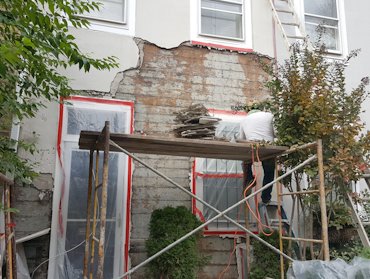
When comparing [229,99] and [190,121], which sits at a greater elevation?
[229,99]

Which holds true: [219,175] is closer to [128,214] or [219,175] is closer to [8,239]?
[128,214]

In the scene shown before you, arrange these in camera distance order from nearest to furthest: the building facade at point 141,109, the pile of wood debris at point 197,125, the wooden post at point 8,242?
the wooden post at point 8,242 < the pile of wood debris at point 197,125 < the building facade at point 141,109

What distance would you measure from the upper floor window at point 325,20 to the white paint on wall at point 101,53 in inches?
147

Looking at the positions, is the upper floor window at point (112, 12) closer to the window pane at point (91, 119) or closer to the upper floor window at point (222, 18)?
the upper floor window at point (222, 18)

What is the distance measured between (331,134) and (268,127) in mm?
807

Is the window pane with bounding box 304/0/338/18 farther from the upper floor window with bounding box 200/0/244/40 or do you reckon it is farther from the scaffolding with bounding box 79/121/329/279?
the scaffolding with bounding box 79/121/329/279

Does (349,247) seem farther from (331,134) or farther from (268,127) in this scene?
(268,127)

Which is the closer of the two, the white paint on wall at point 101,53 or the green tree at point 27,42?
the green tree at point 27,42

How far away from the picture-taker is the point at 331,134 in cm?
511

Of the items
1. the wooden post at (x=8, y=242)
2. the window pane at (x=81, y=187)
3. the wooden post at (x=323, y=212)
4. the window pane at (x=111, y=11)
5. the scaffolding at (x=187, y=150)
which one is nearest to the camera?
the wooden post at (x=8, y=242)

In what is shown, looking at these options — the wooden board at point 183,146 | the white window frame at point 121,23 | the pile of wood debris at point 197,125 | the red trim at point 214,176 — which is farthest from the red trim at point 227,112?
the white window frame at point 121,23

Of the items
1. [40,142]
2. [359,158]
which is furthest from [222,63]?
[40,142]

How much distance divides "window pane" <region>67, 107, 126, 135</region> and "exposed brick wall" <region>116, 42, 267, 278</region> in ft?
0.87

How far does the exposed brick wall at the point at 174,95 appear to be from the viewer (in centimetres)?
565
